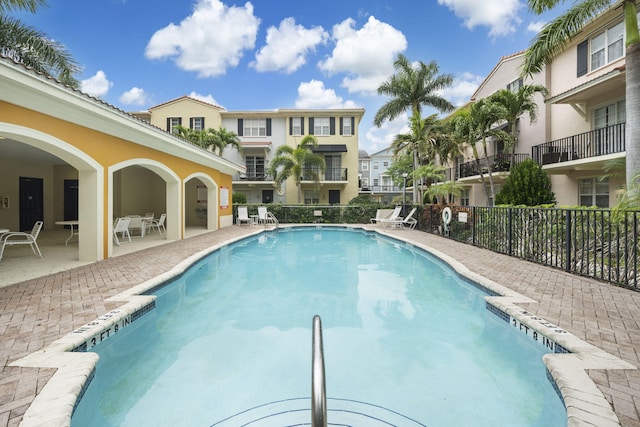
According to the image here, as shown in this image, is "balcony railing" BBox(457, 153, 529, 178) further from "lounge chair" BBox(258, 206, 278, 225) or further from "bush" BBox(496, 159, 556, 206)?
"lounge chair" BBox(258, 206, 278, 225)

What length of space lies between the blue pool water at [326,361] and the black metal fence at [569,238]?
2525 millimetres

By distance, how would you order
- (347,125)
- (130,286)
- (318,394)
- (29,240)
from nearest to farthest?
(318,394)
(130,286)
(29,240)
(347,125)

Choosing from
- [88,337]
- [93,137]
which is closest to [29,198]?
[93,137]

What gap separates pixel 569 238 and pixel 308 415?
703 cm

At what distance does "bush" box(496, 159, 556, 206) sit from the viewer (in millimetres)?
14695

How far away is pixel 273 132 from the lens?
97.3 feet

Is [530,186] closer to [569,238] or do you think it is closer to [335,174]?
[569,238]

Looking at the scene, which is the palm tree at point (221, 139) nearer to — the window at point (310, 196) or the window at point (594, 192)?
the window at point (310, 196)

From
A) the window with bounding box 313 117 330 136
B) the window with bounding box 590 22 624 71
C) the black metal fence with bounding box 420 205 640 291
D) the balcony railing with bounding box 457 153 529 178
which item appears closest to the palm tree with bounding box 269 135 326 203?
the window with bounding box 313 117 330 136

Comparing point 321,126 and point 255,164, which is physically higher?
point 321,126

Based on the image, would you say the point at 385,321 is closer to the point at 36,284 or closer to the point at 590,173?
the point at 36,284

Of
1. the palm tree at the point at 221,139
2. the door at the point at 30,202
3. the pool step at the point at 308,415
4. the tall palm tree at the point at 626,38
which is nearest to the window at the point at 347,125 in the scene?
the palm tree at the point at 221,139

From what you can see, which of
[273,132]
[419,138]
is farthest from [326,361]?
[273,132]

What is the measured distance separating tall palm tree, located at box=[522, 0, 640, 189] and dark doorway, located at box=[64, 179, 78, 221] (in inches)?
812
